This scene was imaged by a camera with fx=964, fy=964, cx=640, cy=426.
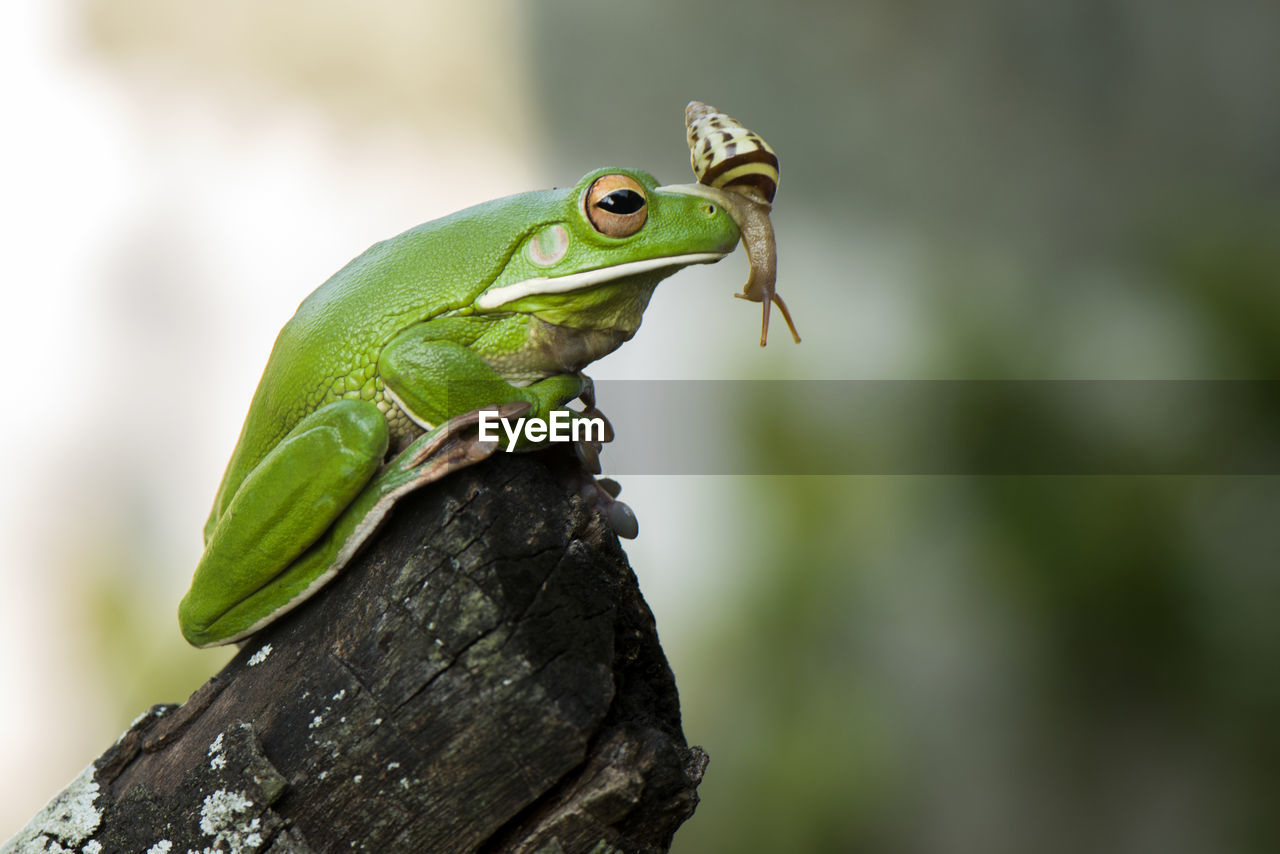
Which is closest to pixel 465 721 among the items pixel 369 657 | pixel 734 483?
pixel 369 657

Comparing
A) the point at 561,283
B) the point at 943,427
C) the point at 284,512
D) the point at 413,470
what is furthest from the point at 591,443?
the point at 943,427

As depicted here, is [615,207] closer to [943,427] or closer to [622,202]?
[622,202]

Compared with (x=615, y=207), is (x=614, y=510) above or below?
below

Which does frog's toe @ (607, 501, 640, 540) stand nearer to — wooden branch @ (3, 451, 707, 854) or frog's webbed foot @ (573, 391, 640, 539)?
frog's webbed foot @ (573, 391, 640, 539)

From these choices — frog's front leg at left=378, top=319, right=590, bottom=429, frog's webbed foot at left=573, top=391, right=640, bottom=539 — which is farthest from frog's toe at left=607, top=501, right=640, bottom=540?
→ frog's front leg at left=378, top=319, right=590, bottom=429

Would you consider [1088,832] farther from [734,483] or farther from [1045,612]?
[734,483]

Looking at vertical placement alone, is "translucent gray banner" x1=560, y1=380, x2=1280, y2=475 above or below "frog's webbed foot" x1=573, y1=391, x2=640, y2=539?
below
